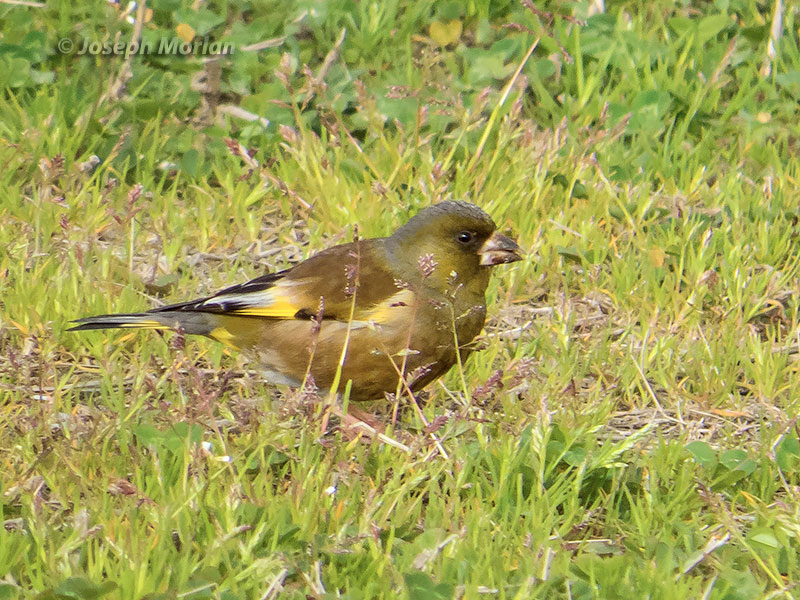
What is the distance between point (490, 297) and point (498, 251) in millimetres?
601

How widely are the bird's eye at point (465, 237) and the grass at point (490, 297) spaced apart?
0.44m

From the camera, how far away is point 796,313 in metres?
5.22

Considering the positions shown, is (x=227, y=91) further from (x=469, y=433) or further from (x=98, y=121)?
(x=469, y=433)

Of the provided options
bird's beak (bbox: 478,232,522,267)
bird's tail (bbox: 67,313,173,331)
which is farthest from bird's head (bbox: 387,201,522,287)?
bird's tail (bbox: 67,313,173,331)

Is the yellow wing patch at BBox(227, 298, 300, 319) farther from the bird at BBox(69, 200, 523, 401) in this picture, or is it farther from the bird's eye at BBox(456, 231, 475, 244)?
the bird's eye at BBox(456, 231, 475, 244)

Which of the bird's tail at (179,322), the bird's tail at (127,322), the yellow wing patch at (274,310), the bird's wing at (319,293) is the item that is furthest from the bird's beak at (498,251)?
the bird's tail at (127,322)

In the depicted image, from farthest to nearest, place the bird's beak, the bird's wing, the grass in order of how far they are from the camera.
→ the bird's beak → the bird's wing → the grass

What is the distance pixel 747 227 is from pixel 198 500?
10.5ft

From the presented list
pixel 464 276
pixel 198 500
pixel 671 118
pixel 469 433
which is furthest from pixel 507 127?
pixel 198 500

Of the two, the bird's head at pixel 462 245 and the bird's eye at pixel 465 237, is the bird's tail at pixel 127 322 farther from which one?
the bird's eye at pixel 465 237

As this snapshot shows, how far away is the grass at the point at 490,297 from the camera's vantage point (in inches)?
135

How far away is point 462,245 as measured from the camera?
468 cm

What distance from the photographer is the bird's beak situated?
464 centimetres

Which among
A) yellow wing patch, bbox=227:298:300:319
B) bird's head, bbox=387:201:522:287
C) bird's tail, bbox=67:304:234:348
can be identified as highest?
bird's head, bbox=387:201:522:287
